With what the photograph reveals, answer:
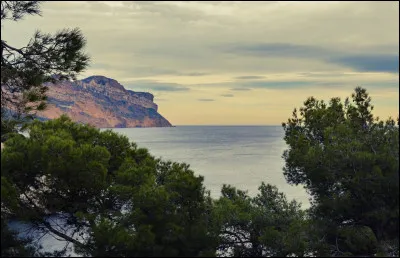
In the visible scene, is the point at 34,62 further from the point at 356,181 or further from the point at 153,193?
the point at 356,181

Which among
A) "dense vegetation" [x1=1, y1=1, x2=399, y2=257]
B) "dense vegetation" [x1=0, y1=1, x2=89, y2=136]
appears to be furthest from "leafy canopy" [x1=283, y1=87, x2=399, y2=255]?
"dense vegetation" [x1=0, y1=1, x2=89, y2=136]

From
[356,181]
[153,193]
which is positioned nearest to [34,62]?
[153,193]

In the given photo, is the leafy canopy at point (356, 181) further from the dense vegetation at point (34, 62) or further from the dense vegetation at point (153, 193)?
the dense vegetation at point (34, 62)

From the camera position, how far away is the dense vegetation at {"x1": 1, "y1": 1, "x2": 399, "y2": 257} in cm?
1322

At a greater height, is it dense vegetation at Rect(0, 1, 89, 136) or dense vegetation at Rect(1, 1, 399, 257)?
dense vegetation at Rect(0, 1, 89, 136)

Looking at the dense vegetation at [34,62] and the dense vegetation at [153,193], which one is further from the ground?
the dense vegetation at [34,62]

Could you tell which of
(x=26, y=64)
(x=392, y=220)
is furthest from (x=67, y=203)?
(x=392, y=220)

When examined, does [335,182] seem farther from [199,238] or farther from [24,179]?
[24,179]

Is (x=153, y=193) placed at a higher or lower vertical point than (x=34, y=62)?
lower

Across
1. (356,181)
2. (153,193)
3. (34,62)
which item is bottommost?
(153,193)

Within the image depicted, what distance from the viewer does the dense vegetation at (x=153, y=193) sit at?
1322cm

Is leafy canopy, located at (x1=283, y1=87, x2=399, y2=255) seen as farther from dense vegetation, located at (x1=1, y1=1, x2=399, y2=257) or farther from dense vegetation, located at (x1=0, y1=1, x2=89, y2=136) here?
dense vegetation, located at (x1=0, y1=1, x2=89, y2=136)

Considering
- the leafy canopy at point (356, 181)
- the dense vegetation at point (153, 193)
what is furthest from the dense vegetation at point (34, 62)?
the leafy canopy at point (356, 181)

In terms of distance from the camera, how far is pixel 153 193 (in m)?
13.6
